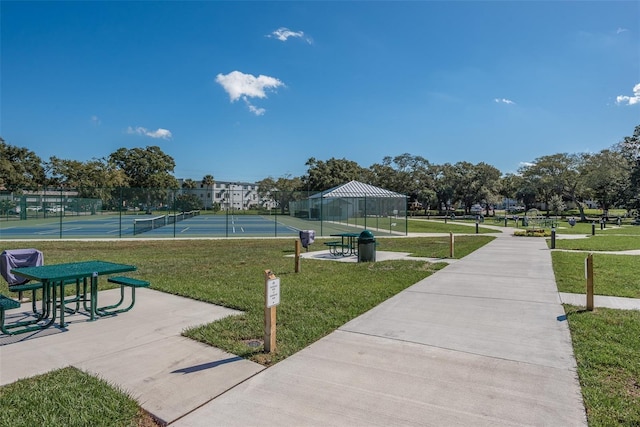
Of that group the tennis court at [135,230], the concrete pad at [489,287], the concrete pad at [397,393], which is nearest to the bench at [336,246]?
the concrete pad at [489,287]

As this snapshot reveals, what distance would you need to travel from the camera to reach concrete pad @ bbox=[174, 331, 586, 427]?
10.2 feet

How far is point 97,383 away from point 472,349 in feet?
13.6

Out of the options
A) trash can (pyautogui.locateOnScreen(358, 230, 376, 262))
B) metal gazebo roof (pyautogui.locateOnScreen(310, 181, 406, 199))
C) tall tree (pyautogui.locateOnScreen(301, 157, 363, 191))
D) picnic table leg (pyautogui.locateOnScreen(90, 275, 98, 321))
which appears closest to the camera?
picnic table leg (pyautogui.locateOnScreen(90, 275, 98, 321))

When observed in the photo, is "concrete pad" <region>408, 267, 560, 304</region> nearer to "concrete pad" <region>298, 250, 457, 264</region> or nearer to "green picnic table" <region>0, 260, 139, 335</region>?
"concrete pad" <region>298, 250, 457, 264</region>

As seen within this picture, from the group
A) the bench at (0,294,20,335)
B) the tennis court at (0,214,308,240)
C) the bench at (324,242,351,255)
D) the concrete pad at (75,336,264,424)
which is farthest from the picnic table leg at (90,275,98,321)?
the tennis court at (0,214,308,240)

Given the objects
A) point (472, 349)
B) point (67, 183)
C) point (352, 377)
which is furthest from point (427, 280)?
point (67, 183)

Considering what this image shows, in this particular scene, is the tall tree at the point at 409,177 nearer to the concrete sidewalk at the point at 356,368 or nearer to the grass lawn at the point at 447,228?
the grass lawn at the point at 447,228

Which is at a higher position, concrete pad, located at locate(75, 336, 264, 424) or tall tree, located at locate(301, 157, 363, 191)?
tall tree, located at locate(301, 157, 363, 191)

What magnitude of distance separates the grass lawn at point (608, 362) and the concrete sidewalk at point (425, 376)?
0.45ft

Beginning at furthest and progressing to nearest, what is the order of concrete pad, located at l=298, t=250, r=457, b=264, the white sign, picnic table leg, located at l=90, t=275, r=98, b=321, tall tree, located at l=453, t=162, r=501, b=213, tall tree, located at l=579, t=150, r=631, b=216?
tall tree, located at l=453, t=162, r=501, b=213, tall tree, located at l=579, t=150, r=631, b=216, concrete pad, located at l=298, t=250, r=457, b=264, picnic table leg, located at l=90, t=275, r=98, b=321, the white sign

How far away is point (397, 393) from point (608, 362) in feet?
8.62

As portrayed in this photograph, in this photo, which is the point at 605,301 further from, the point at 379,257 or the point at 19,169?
the point at 19,169

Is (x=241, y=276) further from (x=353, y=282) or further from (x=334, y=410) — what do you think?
(x=334, y=410)

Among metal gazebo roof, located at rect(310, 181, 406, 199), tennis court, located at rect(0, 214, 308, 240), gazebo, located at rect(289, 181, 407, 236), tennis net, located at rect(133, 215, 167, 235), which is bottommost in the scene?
tennis court, located at rect(0, 214, 308, 240)
